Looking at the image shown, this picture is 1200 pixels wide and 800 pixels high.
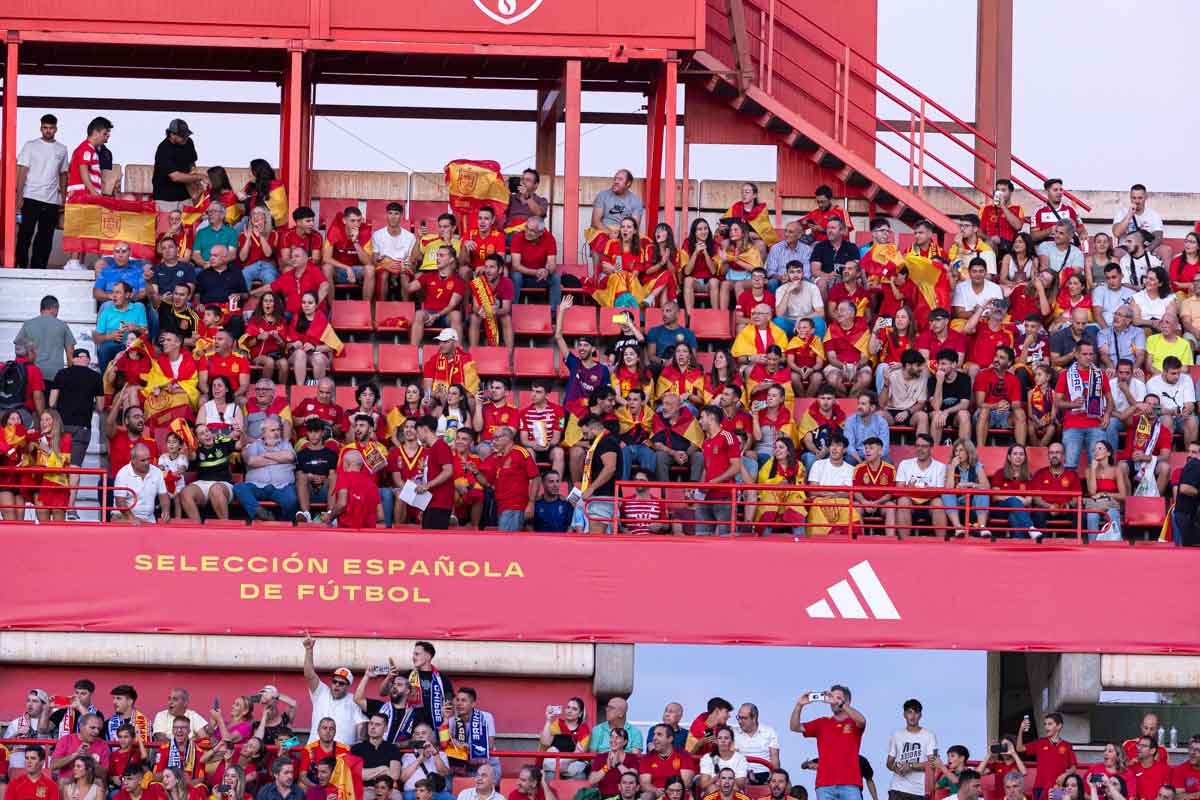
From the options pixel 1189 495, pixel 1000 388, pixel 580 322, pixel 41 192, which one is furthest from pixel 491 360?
pixel 1189 495

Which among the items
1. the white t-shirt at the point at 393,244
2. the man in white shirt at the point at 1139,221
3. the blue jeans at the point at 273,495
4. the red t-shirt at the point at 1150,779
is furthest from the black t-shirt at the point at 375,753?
the man in white shirt at the point at 1139,221

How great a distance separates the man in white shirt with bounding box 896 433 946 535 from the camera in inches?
974

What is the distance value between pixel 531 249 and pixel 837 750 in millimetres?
6994

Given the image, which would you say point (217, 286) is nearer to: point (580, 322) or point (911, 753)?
point (580, 322)

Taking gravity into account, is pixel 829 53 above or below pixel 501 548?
above

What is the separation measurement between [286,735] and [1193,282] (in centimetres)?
1087

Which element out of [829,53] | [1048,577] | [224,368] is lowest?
[1048,577]

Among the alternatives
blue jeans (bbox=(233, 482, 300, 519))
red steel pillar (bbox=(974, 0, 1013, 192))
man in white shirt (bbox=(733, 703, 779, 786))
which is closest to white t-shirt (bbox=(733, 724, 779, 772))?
man in white shirt (bbox=(733, 703, 779, 786))

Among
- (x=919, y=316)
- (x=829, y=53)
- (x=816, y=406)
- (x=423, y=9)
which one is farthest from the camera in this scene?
(x=829, y=53)

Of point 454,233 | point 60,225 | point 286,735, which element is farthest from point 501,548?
point 60,225

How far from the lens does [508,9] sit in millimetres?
29625

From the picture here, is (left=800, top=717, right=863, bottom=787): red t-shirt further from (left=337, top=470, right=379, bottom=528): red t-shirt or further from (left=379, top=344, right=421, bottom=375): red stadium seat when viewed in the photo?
(left=379, top=344, right=421, bottom=375): red stadium seat

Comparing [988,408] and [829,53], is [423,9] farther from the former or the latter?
[988,408]

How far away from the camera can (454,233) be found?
1085 inches
